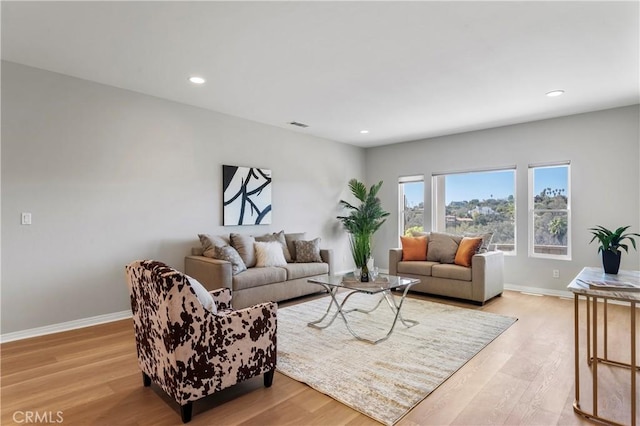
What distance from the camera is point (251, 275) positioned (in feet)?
13.7

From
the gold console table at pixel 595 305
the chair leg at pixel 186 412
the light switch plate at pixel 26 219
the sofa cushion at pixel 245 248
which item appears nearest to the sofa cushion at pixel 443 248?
the gold console table at pixel 595 305

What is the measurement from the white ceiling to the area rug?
8.44ft

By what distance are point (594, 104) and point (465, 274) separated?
2.72 meters

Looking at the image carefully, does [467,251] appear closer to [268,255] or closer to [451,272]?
[451,272]

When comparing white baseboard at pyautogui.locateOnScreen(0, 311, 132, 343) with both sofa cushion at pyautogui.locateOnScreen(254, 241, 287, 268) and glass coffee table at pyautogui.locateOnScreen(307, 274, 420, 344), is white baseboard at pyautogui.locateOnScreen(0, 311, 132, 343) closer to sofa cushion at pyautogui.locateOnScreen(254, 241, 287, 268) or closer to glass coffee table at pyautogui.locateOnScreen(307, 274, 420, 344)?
sofa cushion at pyautogui.locateOnScreen(254, 241, 287, 268)

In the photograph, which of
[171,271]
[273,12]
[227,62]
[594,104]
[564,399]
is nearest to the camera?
[171,271]

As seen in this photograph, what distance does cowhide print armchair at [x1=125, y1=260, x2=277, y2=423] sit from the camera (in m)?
1.90

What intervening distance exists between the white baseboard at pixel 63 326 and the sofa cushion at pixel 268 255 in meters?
1.64

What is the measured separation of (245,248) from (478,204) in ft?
12.9

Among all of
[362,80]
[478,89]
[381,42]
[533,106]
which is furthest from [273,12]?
[533,106]

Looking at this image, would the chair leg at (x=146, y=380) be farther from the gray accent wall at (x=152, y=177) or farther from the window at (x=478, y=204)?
the window at (x=478, y=204)

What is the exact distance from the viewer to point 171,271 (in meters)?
1.91

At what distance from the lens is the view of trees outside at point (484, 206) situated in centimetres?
554

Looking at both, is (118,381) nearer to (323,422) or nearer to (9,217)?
(323,422)
